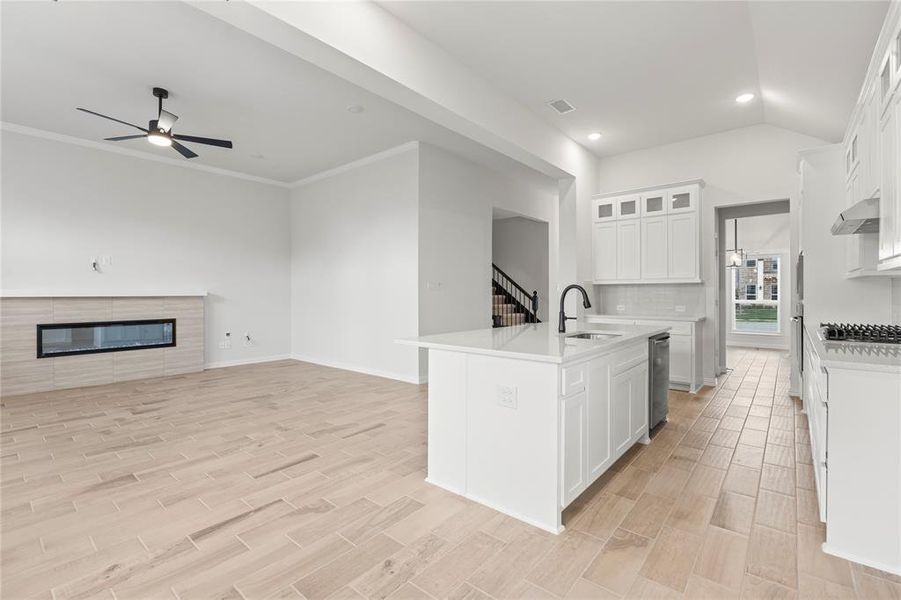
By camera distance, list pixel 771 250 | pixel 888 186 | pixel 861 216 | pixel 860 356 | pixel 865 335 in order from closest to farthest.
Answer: pixel 860 356 < pixel 888 186 < pixel 861 216 < pixel 865 335 < pixel 771 250

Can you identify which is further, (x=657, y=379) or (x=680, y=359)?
(x=680, y=359)

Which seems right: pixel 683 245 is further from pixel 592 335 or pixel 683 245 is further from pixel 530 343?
pixel 530 343

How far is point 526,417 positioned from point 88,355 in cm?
604

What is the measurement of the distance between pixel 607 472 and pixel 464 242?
4080 millimetres

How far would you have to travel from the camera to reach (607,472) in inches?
111

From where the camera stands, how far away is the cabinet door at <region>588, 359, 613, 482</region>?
2412 millimetres

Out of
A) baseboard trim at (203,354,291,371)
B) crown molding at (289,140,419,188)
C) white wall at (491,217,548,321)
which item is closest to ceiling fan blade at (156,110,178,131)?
crown molding at (289,140,419,188)

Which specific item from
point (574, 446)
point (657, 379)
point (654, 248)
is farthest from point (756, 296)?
point (574, 446)

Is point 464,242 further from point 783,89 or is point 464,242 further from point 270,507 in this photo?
point 270,507

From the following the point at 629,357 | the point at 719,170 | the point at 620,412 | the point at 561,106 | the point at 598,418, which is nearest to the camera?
the point at 598,418

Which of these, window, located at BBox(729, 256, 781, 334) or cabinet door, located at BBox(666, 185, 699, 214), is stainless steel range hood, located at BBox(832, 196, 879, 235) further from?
window, located at BBox(729, 256, 781, 334)

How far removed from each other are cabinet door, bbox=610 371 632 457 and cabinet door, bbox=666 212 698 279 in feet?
9.55

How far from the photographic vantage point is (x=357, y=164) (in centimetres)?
643

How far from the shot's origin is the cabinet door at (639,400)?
118 inches
